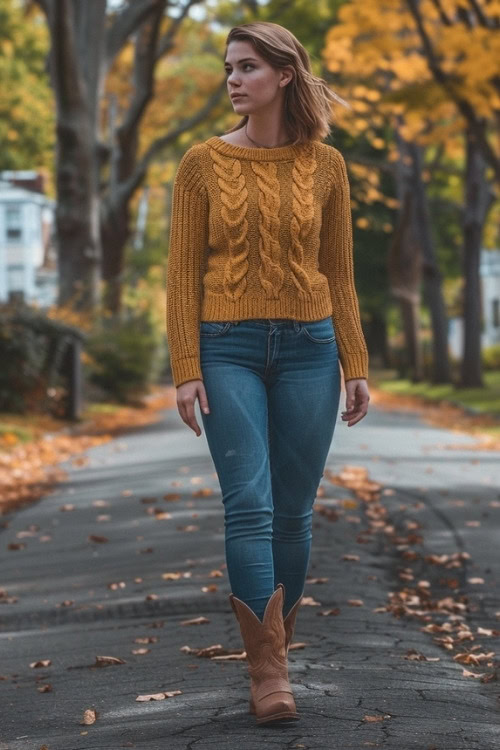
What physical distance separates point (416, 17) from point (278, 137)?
1755cm

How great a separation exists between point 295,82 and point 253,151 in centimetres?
25

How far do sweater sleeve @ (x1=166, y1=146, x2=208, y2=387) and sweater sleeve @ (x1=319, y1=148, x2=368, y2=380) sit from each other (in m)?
0.43

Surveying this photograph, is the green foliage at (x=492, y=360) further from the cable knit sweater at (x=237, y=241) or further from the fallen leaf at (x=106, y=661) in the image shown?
the cable knit sweater at (x=237, y=241)

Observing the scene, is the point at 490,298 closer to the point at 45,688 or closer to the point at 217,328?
the point at 45,688

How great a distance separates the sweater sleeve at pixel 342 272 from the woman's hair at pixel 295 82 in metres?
0.13

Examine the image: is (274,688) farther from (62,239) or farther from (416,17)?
(62,239)

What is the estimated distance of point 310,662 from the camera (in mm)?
5031

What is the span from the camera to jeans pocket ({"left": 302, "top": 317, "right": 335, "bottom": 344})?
14.1 ft

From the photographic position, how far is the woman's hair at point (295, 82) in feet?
13.8

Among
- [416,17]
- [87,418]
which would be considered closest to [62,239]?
[87,418]

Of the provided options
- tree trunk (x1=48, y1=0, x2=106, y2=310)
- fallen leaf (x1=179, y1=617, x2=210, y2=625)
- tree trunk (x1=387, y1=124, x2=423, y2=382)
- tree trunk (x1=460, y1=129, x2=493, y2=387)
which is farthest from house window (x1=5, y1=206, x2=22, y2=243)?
fallen leaf (x1=179, y1=617, x2=210, y2=625)

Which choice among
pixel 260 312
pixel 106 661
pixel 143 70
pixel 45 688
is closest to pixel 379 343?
pixel 143 70

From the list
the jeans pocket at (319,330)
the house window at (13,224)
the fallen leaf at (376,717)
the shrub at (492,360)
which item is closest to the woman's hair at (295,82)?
the jeans pocket at (319,330)

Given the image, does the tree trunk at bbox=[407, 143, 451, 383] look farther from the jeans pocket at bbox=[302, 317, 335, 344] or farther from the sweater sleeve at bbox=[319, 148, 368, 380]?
the jeans pocket at bbox=[302, 317, 335, 344]
